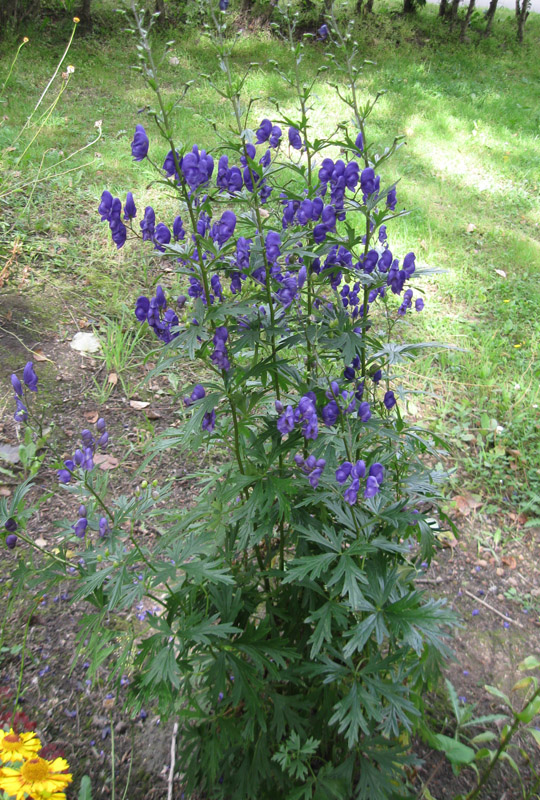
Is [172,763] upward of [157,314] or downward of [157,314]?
downward

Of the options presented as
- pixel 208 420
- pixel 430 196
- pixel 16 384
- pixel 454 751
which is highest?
pixel 208 420

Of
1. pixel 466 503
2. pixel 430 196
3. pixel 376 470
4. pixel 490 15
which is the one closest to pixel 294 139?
pixel 376 470

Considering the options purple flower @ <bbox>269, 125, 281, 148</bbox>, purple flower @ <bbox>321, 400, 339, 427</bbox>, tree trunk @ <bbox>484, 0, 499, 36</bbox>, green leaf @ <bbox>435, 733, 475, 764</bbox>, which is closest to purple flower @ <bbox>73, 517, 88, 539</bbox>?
purple flower @ <bbox>321, 400, 339, 427</bbox>

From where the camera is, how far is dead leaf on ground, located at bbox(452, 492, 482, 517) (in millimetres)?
3063

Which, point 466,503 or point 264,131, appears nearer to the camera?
point 264,131

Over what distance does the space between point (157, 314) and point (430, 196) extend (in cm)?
472

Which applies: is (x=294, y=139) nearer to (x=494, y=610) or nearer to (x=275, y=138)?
(x=275, y=138)

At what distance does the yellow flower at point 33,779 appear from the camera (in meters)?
1.42

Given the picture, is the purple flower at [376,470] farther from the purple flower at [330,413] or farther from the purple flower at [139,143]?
the purple flower at [139,143]

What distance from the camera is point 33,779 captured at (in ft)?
4.81

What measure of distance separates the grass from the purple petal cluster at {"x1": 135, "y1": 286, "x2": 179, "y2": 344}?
4.60ft

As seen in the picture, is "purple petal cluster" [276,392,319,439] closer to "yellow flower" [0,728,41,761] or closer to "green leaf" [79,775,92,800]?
"yellow flower" [0,728,41,761]

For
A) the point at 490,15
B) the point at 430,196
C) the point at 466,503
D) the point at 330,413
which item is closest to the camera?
the point at 330,413

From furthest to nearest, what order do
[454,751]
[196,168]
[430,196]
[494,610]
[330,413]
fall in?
[430,196] < [494,610] < [454,751] < [330,413] < [196,168]
